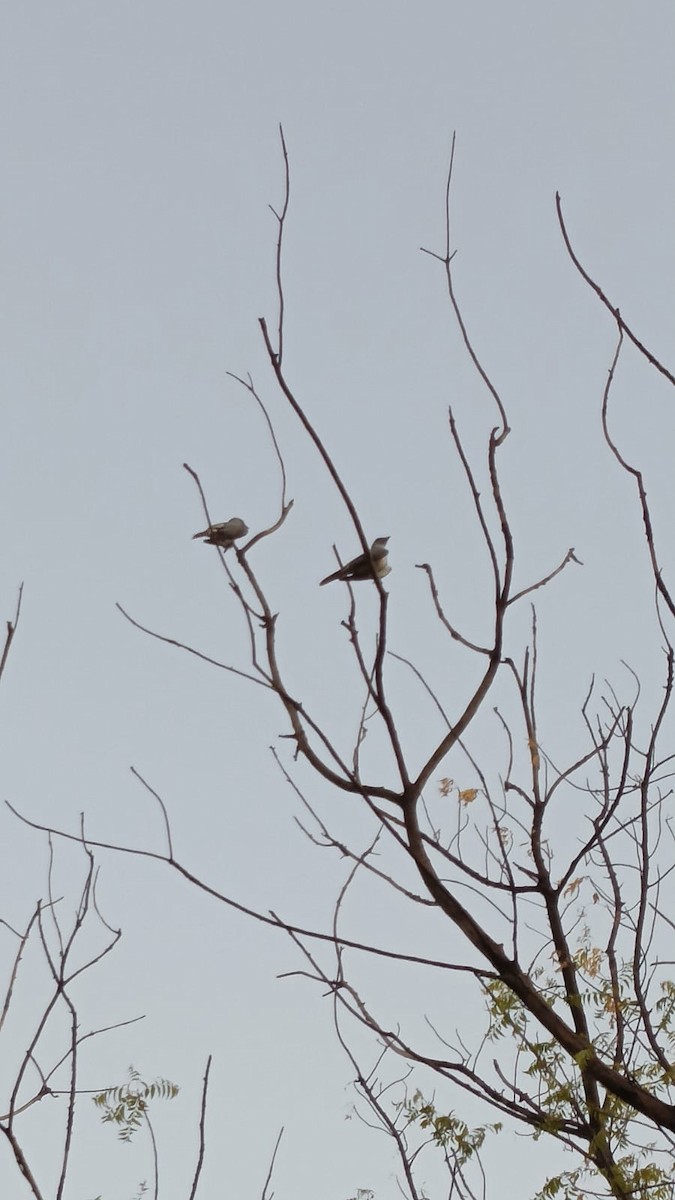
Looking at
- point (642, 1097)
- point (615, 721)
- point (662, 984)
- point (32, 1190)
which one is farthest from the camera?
point (662, 984)

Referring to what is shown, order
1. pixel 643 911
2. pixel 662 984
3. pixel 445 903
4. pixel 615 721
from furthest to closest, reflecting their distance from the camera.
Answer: pixel 662 984, pixel 615 721, pixel 643 911, pixel 445 903

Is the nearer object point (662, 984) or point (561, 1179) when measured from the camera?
point (561, 1179)

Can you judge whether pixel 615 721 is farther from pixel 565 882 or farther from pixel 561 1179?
pixel 561 1179

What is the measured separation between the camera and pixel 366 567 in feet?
9.52

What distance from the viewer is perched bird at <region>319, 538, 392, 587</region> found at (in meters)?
2.79

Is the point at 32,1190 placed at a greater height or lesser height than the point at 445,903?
lesser

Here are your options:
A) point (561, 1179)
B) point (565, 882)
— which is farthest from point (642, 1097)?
point (561, 1179)

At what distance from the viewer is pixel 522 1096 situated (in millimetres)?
3852

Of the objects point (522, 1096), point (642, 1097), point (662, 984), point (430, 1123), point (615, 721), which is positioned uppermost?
point (615, 721)

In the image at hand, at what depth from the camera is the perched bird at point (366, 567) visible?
2.79m

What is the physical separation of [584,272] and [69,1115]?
117 inches

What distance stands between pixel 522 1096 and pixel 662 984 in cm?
145

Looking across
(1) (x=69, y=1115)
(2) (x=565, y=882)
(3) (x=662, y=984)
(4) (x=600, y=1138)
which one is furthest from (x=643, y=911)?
(1) (x=69, y=1115)

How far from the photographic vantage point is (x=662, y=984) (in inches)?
199
